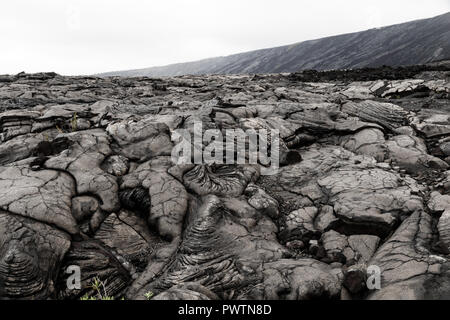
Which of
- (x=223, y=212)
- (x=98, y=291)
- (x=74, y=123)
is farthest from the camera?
(x=74, y=123)

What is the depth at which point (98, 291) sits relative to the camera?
3.22 meters

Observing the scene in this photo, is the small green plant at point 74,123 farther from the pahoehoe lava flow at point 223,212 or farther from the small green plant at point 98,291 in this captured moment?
the small green plant at point 98,291

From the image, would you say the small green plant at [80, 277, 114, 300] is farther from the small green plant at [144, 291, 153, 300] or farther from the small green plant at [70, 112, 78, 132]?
the small green plant at [70, 112, 78, 132]

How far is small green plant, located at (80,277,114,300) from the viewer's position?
3.28m

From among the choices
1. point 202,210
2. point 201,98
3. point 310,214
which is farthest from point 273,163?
point 201,98

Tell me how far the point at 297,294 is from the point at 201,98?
921cm

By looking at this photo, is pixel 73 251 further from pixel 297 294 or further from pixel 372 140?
pixel 372 140

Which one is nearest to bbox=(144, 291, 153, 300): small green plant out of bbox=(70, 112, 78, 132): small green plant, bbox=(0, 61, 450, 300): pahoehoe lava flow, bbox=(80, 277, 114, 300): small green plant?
bbox=(0, 61, 450, 300): pahoehoe lava flow

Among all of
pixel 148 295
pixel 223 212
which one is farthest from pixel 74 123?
pixel 148 295

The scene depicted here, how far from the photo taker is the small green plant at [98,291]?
10.8 feet

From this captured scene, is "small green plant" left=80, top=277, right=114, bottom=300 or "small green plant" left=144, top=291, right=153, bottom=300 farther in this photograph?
"small green plant" left=80, top=277, right=114, bottom=300

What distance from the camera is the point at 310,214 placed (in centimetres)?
455

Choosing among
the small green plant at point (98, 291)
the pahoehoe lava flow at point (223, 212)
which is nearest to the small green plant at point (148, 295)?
the pahoehoe lava flow at point (223, 212)

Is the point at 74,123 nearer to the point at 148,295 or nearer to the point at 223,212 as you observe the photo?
the point at 223,212
